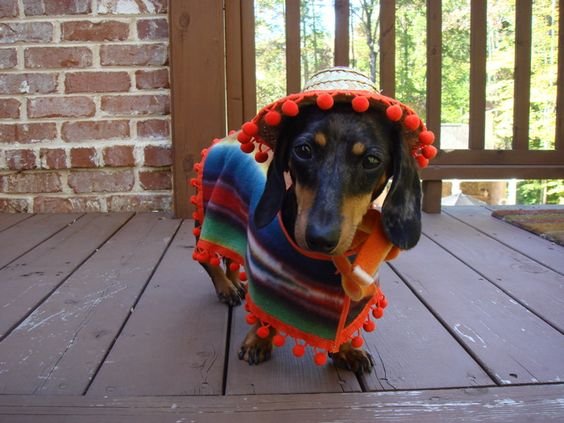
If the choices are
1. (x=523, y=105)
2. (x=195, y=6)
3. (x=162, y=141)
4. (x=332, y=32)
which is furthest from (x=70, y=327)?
(x=523, y=105)

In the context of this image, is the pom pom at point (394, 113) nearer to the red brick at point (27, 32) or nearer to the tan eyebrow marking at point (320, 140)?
the tan eyebrow marking at point (320, 140)

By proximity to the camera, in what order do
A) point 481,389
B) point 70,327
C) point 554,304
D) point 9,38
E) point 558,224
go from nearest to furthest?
point 481,389, point 70,327, point 554,304, point 558,224, point 9,38

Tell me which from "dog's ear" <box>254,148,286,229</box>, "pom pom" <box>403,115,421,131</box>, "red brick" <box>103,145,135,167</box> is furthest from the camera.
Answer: "red brick" <box>103,145,135,167</box>

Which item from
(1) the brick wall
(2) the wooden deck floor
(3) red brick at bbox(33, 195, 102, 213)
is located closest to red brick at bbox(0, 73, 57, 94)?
(1) the brick wall

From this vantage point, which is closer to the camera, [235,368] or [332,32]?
[235,368]

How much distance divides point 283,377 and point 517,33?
2577 millimetres

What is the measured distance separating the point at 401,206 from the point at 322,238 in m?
0.23

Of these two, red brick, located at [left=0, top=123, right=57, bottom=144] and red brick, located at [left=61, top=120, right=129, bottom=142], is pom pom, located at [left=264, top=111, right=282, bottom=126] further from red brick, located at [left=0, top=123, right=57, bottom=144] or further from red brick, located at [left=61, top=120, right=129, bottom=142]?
red brick, located at [left=0, top=123, right=57, bottom=144]

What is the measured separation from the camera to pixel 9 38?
3010 millimetres

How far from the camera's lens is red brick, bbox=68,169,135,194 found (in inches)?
121

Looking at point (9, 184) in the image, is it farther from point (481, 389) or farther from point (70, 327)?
point (481, 389)

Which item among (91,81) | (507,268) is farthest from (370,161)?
(91,81)

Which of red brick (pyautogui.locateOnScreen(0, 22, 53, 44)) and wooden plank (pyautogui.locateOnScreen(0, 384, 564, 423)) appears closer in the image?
wooden plank (pyautogui.locateOnScreen(0, 384, 564, 423))

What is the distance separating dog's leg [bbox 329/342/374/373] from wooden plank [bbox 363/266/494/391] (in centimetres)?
2
